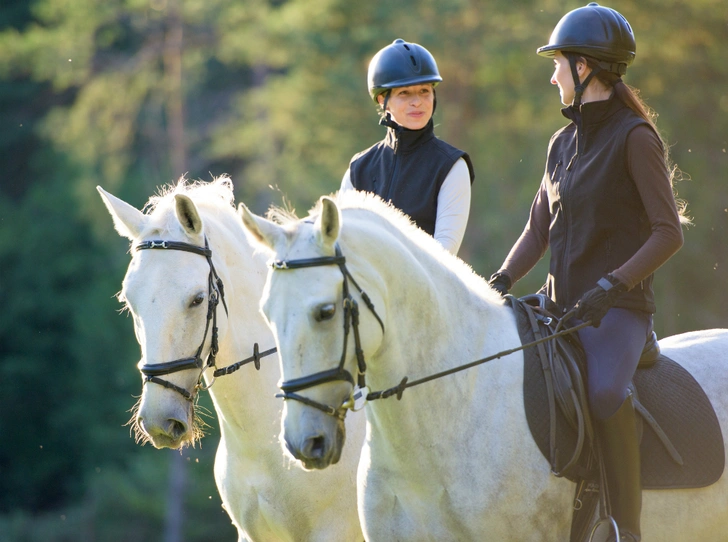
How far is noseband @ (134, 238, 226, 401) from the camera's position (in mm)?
4258

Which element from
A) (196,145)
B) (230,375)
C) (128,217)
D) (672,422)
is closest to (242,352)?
(230,375)

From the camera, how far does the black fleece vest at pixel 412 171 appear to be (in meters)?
5.18

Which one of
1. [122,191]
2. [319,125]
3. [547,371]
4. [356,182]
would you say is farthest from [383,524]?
[122,191]

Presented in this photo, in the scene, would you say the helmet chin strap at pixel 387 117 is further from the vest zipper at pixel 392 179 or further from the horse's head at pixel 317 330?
the horse's head at pixel 317 330

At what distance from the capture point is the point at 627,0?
16.2m

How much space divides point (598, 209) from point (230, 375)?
6.75 feet

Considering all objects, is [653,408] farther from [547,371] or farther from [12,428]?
[12,428]

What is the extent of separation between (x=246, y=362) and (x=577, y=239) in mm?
1788

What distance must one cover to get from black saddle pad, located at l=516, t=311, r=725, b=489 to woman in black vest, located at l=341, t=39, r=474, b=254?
1209mm

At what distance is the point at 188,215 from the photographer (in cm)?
461

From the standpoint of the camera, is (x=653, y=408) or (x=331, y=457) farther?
(x=653, y=408)

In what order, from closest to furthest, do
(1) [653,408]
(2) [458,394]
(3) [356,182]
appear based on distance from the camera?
(2) [458,394], (1) [653,408], (3) [356,182]

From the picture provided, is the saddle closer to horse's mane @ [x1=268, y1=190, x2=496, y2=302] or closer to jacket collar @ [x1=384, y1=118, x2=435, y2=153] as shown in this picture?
horse's mane @ [x1=268, y1=190, x2=496, y2=302]

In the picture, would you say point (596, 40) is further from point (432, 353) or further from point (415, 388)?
point (415, 388)
